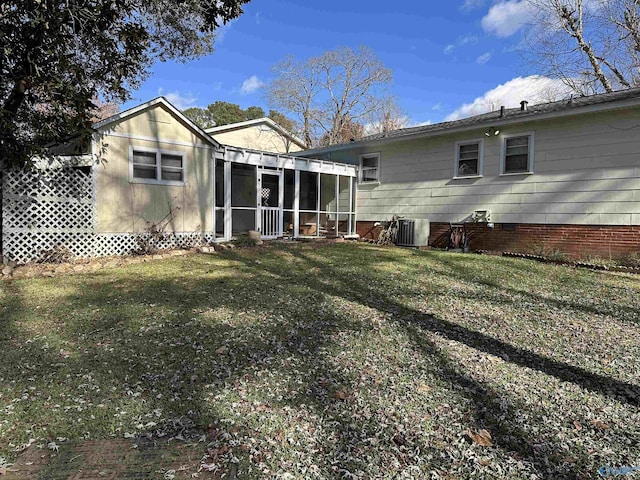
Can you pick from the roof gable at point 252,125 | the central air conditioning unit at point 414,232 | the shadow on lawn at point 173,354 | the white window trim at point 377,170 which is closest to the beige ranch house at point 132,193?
the white window trim at point 377,170

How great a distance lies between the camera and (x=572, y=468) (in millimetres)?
2209

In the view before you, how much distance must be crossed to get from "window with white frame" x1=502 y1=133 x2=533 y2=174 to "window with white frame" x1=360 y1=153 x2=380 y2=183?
171 inches

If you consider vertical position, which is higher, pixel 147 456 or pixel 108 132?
pixel 108 132

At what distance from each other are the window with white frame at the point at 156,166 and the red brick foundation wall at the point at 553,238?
25.2ft

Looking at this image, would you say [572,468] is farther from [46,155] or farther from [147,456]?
[46,155]

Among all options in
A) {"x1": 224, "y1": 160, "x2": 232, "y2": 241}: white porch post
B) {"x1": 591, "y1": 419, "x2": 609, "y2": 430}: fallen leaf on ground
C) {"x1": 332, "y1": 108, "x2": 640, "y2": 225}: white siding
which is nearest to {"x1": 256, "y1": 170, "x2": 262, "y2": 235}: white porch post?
{"x1": 224, "y1": 160, "x2": 232, "y2": 241}: white porch post

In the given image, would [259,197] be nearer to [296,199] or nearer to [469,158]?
[296,199]

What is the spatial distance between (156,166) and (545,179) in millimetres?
9950

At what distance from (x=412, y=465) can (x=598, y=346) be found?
2.97 metres

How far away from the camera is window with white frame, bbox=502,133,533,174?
10.5 metres

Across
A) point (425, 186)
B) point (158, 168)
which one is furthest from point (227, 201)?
point (425, 186)

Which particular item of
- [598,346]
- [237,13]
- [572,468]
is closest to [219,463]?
[572,468]

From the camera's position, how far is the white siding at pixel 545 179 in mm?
9055

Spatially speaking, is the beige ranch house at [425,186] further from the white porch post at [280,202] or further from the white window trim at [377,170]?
the white window trim at [377,170]
